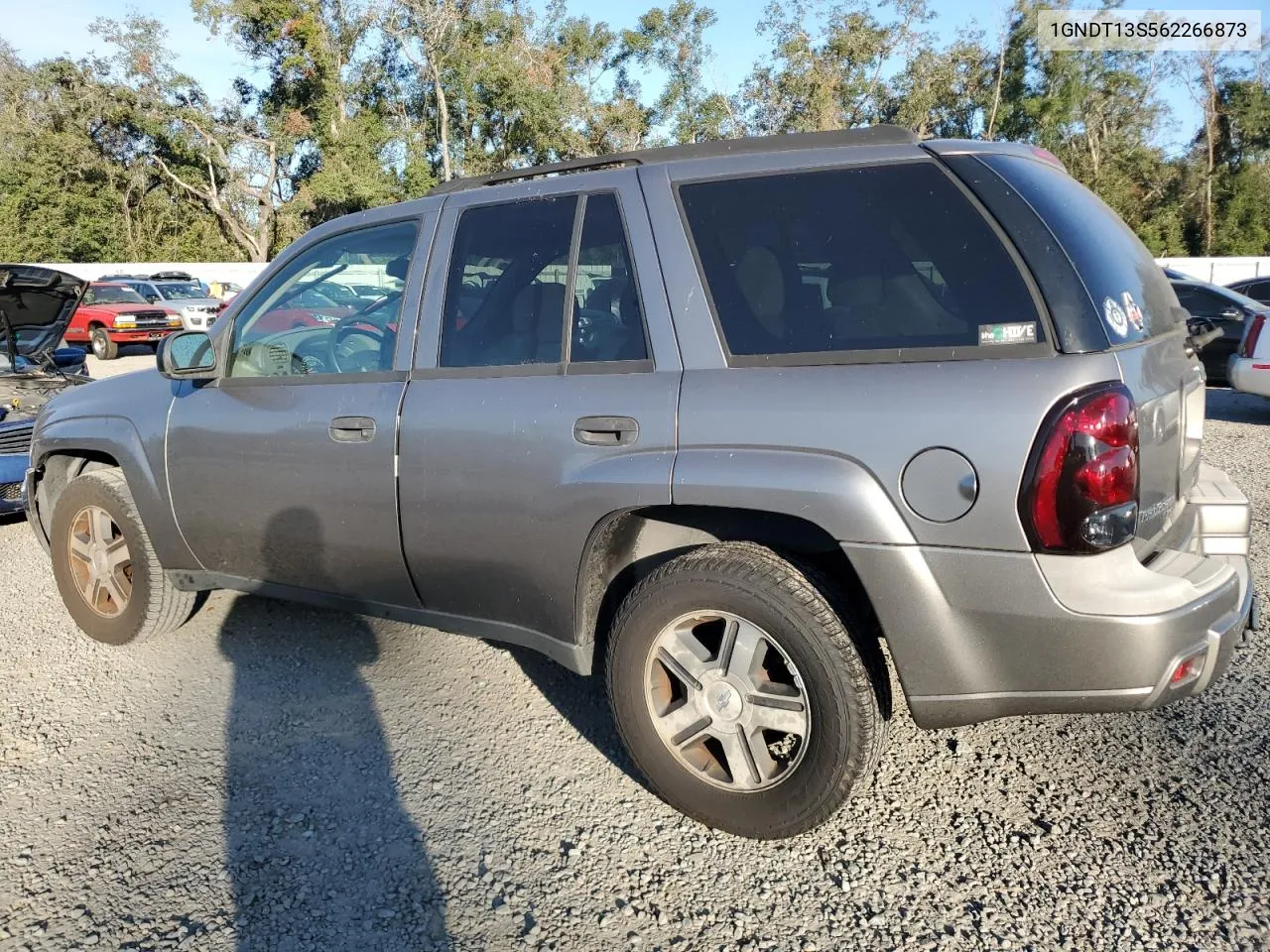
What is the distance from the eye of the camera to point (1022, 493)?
2217mm

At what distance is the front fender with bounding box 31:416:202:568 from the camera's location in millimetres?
3938

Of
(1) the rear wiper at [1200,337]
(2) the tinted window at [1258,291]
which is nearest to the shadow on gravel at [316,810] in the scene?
(1) the rear wiper at [1200,337]

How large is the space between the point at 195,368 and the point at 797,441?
255 centimetres

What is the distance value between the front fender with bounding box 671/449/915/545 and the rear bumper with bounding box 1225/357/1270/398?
8.32 metres

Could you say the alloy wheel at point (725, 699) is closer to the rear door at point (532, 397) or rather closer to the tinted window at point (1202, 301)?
the rear door at point (532, 397)

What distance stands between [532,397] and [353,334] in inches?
40.5

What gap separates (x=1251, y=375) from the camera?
29.1 ft

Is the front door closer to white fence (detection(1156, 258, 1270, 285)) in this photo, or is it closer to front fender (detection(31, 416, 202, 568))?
front fender (detection(31, 416, 202, 568))

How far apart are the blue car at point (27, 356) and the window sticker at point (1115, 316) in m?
6.29

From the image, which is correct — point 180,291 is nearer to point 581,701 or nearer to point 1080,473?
point 581,701

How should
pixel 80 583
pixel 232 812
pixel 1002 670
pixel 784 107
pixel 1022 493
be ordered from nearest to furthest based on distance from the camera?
Answer: 1. pixel 1022 493
2. pixel 1002 670
3. pixel 232 812
4. pixel 80 583
5. pixel 784 107

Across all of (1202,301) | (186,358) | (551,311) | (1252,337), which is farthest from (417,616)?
(1202,301)

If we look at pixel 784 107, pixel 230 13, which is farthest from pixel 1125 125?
pixel 230 13

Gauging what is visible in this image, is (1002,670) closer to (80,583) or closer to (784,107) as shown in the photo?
(80,583)
